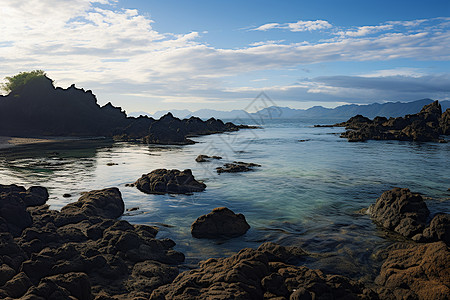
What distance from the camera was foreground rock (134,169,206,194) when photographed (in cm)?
2148

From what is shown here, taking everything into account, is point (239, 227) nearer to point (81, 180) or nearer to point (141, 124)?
point (81, 180)

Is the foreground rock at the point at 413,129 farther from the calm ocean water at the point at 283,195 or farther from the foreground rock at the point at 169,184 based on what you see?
the foreground rock at the point at 169,184

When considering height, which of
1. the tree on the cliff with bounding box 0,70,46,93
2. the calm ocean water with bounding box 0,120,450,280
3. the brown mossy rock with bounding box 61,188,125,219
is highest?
the tree on the cliff with bounding box 0,70,46,93

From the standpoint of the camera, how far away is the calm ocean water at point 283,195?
12.1m

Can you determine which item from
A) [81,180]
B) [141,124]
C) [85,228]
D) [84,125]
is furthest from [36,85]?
[85,228]

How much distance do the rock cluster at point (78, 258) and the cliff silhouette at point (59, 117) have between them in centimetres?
5901

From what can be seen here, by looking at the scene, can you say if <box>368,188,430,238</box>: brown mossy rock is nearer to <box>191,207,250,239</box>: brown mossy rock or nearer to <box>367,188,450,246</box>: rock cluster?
<box>367,188,450,246</box>: rock cluster

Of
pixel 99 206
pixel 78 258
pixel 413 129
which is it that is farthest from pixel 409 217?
pixel 413 129

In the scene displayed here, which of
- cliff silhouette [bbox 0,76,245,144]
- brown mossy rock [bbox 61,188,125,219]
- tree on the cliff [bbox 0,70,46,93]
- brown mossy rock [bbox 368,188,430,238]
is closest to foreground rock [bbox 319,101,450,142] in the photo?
cliff silhouette [bbox 0,76,245,144]

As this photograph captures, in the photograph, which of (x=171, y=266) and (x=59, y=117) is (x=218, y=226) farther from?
(x=59, y=117)

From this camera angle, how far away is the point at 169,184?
71.2 ft

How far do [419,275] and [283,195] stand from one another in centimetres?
1260

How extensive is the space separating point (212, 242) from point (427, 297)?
23.7 feet

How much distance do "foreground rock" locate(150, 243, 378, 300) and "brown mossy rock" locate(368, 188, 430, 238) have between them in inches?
271
